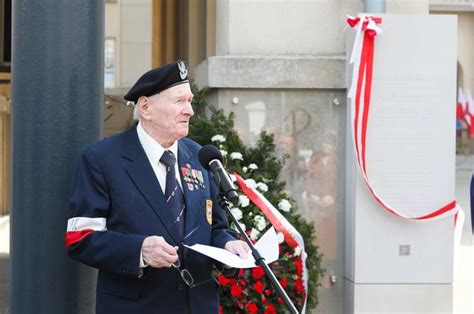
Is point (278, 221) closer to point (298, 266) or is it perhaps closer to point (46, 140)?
point (298, 266)

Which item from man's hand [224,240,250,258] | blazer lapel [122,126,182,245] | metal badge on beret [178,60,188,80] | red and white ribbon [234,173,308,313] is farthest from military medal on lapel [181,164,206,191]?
red and white ribbon [234,173,308,313]

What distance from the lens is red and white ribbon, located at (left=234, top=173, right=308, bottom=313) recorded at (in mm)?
5709

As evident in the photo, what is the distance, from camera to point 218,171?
3373mm

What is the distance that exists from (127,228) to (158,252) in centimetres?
27

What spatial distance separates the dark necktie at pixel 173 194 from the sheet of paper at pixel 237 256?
0.17 metres

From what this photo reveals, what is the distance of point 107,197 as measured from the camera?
137 inches

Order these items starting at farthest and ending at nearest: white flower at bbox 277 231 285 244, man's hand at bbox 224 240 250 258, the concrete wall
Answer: the concrete wall
white flower at bbox 277 231 285 244
man's hand at bbox 224 240 250 258

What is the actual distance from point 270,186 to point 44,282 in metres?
2.74

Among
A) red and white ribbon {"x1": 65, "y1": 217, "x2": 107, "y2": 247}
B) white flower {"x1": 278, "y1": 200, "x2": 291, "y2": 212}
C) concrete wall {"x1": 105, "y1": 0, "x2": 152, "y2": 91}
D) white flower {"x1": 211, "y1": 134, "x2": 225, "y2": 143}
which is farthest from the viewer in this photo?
concrete wall {"x1": 105, "y1": 0, "x2": 152, "y2": 91}

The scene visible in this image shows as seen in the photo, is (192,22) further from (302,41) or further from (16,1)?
(16,1)

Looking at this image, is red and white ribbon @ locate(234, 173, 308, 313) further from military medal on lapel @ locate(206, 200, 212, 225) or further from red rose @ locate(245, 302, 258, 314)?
military medal on lapel @ locate(206, 200, 212, 225)

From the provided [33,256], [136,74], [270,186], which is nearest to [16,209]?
[33,256]

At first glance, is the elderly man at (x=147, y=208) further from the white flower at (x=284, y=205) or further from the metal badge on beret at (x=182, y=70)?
the white flower at (x=284, y=205)

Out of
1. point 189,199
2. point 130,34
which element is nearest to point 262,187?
point 189,199
